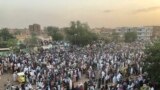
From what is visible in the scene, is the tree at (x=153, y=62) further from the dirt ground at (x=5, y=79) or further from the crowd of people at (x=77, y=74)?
the dirt ground at (x=5, y=79)

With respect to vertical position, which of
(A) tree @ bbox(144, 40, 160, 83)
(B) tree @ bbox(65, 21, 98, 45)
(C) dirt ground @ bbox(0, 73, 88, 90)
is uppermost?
(A) tree @ bbox(144, 40, 160, 83)

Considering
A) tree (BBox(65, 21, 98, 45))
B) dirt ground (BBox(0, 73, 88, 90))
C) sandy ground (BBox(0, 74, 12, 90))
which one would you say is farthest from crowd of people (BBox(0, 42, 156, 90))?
tree (BBox(65, 21, 98, 45))

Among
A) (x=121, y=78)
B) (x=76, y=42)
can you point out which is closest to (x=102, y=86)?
(x=121, y=78)

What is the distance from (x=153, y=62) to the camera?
2177 centimetres

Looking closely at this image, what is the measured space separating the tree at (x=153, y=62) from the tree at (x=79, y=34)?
49.3 meters

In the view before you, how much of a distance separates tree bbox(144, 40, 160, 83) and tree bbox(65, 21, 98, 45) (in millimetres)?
49296

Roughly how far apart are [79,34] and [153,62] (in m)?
55.6

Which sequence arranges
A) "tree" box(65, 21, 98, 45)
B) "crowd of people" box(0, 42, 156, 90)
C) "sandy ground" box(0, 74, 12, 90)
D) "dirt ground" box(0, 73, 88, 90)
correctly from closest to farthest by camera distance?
1. "crowd of people" box(0, 42, 156, 90)
2. "dirt ground" box(0, 73, 88, 90)
3. "sandy ground" box(0, 74, 12, 90)
4. "tree" box(65, 21, 98, 45)

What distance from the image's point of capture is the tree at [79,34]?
71938mm

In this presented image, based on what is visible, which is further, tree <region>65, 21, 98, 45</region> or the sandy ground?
tree <region>65, 21, 98, 45</region>

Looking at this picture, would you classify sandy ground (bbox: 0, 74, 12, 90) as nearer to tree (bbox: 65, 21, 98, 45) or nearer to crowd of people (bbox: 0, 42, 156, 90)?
crowd of people (bbox: 0, 42, 156, 90)

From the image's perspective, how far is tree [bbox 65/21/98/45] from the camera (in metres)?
71.9

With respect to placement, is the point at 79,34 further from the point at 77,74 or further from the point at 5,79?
the point at 5,79

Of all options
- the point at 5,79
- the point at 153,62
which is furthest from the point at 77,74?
the point at 153,62
